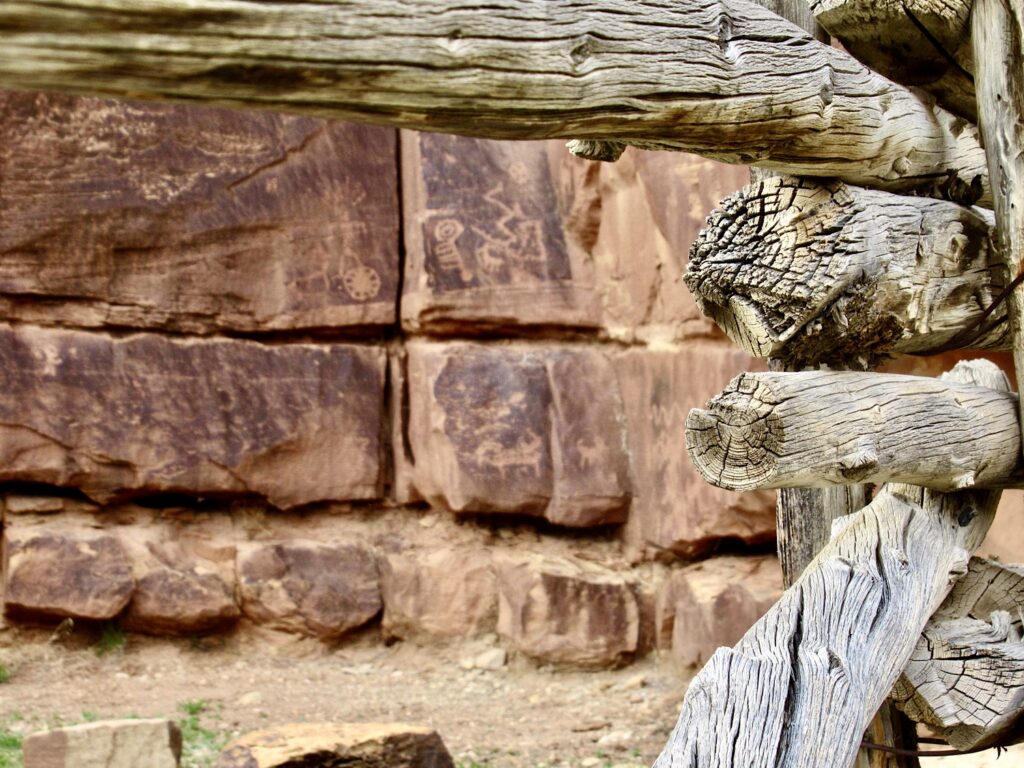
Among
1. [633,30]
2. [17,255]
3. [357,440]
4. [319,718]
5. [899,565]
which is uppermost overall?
[633,30]

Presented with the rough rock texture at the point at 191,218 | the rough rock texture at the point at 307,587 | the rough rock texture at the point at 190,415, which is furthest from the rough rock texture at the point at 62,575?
the rough rock texture at the point at 191,218

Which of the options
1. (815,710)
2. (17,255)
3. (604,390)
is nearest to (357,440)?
(604,390)

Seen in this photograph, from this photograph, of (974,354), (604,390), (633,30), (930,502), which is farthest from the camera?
(604,390)

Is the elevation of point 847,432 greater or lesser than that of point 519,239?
lesser

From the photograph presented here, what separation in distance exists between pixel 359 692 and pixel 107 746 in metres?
1.55

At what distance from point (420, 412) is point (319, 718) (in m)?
1.53

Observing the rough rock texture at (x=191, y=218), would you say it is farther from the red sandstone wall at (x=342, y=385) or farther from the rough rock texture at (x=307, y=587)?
the rough rock texture at (x=307, y=587)

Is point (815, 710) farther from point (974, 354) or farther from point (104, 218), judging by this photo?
point (104, 218)

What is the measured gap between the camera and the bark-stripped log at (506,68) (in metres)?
1.17

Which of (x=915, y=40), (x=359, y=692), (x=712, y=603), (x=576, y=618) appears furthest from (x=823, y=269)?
(x=359, y=692)

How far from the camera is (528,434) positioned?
221 inches

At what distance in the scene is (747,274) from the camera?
206 cm

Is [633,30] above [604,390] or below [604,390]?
above

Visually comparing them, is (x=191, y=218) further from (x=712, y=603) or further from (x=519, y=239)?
(x=712, y=603)
